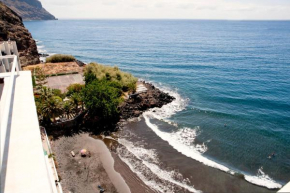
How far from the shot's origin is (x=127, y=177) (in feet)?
86.3

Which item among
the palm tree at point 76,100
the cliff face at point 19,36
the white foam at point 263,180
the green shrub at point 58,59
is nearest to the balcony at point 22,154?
the palm tree at point 76,100

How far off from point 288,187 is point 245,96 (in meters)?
45.4

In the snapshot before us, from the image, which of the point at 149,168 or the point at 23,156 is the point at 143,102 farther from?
the point at 23,156

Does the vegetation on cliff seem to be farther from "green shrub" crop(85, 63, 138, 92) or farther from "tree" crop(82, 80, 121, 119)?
"green shrub" crop(85, 63, 138, 92)

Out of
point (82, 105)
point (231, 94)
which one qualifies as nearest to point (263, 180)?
point (231, 94)

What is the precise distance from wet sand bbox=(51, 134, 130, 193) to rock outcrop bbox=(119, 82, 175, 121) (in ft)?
32.3

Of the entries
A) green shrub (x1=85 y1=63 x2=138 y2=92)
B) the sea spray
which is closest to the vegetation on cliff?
the sea spray

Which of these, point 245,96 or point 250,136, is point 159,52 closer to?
point 245,96

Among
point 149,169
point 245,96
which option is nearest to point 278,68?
point 245,96

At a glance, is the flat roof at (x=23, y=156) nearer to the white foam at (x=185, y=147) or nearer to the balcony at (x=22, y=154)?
the balcony at (x=22, y=154)

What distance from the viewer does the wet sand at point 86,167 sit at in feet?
80.3

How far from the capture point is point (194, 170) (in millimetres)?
27688

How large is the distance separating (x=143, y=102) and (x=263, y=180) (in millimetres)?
24771

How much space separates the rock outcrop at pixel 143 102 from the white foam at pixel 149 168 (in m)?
8.82
